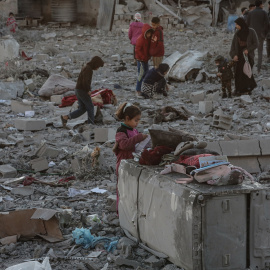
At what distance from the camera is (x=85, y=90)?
9414mm

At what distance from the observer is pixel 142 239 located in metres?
4.74

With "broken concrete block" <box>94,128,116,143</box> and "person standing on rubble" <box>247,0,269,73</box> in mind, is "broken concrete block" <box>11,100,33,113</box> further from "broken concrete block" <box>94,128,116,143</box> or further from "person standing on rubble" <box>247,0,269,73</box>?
"person standing on rubble" <box>247,0,269,73</box>

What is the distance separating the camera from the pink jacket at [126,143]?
5219 mm

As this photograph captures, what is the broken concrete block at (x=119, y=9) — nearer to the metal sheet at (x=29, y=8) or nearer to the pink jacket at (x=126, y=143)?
the metal sheet at (x=29, y=8)

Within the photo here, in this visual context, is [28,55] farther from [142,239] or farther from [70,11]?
[142,239]

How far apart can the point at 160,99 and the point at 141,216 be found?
7400mm

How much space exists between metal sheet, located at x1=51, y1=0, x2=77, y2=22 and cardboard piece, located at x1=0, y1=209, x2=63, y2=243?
22.6 meters

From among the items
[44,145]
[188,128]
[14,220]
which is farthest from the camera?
[188,128]

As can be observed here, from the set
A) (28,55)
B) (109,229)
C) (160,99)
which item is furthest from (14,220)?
(28,55)

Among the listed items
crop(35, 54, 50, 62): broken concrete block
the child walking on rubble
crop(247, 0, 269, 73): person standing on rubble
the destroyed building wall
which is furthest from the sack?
the destroyed building wall

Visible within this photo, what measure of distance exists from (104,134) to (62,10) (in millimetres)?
19285

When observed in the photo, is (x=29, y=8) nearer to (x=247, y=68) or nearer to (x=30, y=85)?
(x=30, y=85)

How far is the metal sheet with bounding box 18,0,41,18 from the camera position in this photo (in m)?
27.1

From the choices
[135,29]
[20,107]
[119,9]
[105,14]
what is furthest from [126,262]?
[105,14]
